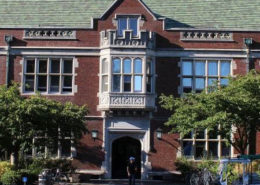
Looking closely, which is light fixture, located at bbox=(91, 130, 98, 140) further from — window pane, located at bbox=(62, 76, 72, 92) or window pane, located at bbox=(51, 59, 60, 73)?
window pane, located at bbox=(51, 59, 60, 73)

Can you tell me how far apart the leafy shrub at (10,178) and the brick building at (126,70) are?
5.96 metres

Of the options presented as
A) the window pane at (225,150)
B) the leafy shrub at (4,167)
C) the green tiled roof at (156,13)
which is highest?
the green tiled roof at (156,13)

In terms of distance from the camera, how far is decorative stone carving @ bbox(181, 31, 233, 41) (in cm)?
2898

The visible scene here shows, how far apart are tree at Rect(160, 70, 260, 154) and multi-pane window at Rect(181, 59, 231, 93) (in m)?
4.79

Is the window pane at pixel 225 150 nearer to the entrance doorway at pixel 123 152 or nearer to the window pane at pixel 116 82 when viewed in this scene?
the entrance doorway at pixel 123 152

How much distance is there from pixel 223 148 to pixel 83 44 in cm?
979

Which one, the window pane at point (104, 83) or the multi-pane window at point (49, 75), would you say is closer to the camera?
the window pane at point (104, 83)

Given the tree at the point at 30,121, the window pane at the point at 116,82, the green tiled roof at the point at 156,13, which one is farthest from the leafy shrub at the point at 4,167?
the green tiled roof at the point at 156,13

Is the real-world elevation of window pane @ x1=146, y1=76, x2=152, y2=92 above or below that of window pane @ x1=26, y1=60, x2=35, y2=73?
below

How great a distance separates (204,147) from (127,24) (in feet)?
26.5

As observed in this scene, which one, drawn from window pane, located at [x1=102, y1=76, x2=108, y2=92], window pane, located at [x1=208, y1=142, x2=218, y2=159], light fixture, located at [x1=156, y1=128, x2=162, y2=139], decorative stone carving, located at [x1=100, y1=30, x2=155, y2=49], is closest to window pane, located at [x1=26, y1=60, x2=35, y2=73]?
window pane, located at [x1=102, y1=76, x2=108, y2=92]

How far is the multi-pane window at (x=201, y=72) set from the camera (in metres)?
28.7

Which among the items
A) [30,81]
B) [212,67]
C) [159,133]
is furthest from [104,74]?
[212,67]

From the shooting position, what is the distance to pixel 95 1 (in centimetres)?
3183
